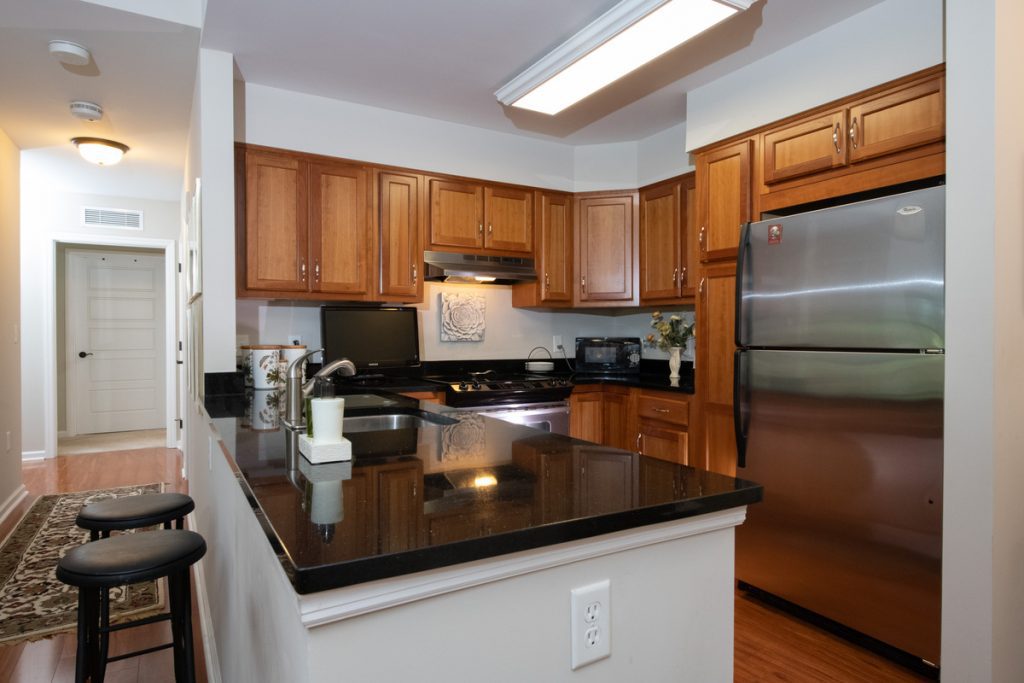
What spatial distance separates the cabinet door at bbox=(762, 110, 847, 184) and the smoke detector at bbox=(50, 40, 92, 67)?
123 inches

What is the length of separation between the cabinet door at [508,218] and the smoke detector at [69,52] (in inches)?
84.4

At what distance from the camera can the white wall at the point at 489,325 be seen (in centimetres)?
360

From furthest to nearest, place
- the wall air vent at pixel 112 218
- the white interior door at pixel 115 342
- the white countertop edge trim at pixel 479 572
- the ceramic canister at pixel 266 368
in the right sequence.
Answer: the white interior door at pixel 115 342 → the wall air vent at pixel 112 218 → the ceramic canister at pixel 266 368 → the white countertop edge trim at pixel 479 572

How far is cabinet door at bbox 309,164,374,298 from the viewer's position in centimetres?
337

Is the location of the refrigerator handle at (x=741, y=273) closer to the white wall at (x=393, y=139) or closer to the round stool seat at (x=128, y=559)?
the white wall at (x=393, y=139)

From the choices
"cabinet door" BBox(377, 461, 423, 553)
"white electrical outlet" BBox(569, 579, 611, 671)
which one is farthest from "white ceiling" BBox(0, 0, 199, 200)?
"white electrical outlet" BBox(569, 579, 611, 671)

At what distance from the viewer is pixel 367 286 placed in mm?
3525

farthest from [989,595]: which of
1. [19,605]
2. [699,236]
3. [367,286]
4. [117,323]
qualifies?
[117,323]

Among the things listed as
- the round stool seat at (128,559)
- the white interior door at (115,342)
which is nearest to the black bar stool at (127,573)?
the round stool seat at (128,559)

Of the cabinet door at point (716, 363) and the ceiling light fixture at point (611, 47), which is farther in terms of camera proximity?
the cabinet door at point (716, 363)

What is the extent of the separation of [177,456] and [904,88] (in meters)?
6.21

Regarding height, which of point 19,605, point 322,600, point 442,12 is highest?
point 442,12

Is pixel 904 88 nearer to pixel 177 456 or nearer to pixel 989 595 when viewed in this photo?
pixel 989 595

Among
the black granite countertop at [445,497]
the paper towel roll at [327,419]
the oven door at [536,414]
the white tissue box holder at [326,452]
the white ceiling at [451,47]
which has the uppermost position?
the white ceiling at [451,47]
